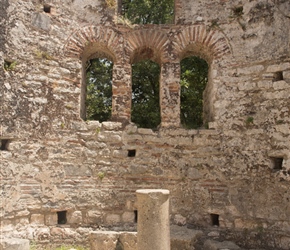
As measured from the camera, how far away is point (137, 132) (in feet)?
21.1

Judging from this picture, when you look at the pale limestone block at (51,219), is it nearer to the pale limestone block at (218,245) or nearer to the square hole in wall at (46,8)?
the pale limestone block at (218,245)

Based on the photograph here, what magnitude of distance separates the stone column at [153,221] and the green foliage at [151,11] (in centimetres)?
1007

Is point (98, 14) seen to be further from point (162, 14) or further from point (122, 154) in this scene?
point (162, 14)

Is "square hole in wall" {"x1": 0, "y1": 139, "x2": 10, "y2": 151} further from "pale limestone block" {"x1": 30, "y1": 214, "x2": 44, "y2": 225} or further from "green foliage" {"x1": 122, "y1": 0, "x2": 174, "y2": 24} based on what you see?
"green foliage" {"x1": 122, "y1": 0, "x2": 174, "y2": 24}

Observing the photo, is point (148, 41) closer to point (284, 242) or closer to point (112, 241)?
point (112, 241)

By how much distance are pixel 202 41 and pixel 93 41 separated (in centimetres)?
243

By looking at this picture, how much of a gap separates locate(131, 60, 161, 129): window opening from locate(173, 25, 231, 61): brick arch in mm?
4683

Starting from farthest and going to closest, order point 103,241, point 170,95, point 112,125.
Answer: point 170,95, point 112,125, point 103,241

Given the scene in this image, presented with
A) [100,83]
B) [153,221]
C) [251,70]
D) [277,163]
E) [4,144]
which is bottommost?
[153,221]

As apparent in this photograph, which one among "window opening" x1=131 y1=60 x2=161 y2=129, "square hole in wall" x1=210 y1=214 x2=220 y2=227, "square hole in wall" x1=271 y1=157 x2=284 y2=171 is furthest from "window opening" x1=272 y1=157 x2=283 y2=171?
"window opening" x1=131 y1=60 x2=161 y2=129

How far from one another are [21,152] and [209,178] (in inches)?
149

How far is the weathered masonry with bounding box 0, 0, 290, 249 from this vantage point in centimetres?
571

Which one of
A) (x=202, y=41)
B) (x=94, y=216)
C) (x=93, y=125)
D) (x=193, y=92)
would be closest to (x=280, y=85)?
(x=202, y=41)

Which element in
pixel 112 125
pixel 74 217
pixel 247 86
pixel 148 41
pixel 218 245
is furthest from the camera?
pixel 148 41
